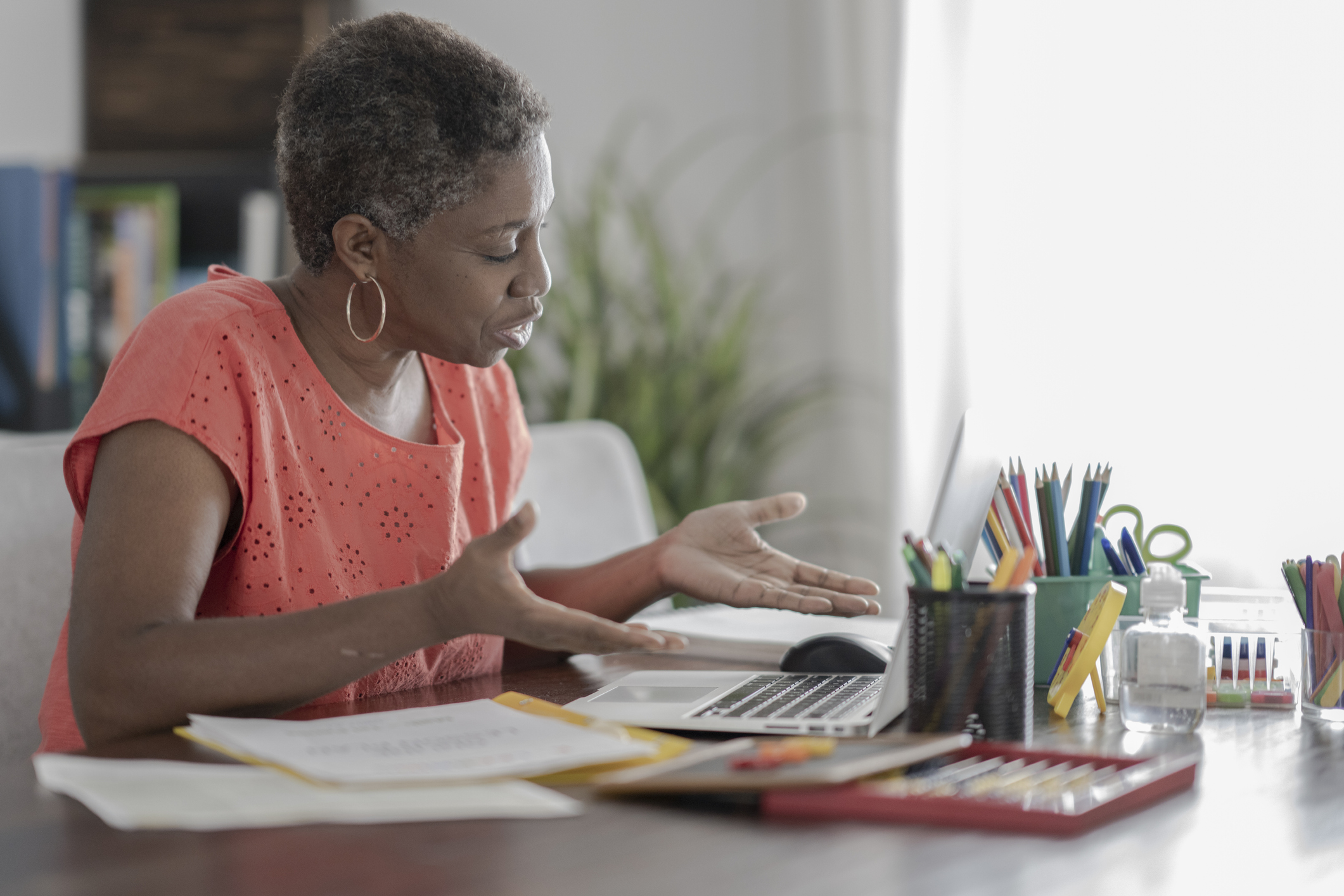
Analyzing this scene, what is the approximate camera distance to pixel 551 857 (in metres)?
0.62

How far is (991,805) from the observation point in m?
0.66

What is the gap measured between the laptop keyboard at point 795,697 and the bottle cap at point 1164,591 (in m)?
0.22

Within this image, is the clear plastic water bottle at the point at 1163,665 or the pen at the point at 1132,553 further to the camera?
the pen at the point at 1132,553

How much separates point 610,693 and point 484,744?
0.26 metres

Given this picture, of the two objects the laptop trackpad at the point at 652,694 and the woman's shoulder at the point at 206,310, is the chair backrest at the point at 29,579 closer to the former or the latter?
the woman's shoulder at the point at 206,310

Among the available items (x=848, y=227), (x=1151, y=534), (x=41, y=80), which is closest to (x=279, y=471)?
(x=1151, y=534)

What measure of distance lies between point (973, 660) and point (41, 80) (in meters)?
2.79

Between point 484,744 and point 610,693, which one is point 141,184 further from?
point 484,744

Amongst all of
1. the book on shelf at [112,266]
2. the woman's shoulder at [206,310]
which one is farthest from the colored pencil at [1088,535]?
the book on shelf at [112,266]

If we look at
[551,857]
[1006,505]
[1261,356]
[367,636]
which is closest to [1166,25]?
[1261,356]

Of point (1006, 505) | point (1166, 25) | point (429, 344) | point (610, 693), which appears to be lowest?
point (610, 693)

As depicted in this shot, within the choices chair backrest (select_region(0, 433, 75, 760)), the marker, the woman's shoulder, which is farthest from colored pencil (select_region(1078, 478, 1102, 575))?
chair backrest (select_region(0, 433, 75, 760))

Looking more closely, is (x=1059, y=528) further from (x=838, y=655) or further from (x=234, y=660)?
(x=234, y=660)

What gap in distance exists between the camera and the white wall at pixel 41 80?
283 centimetres
